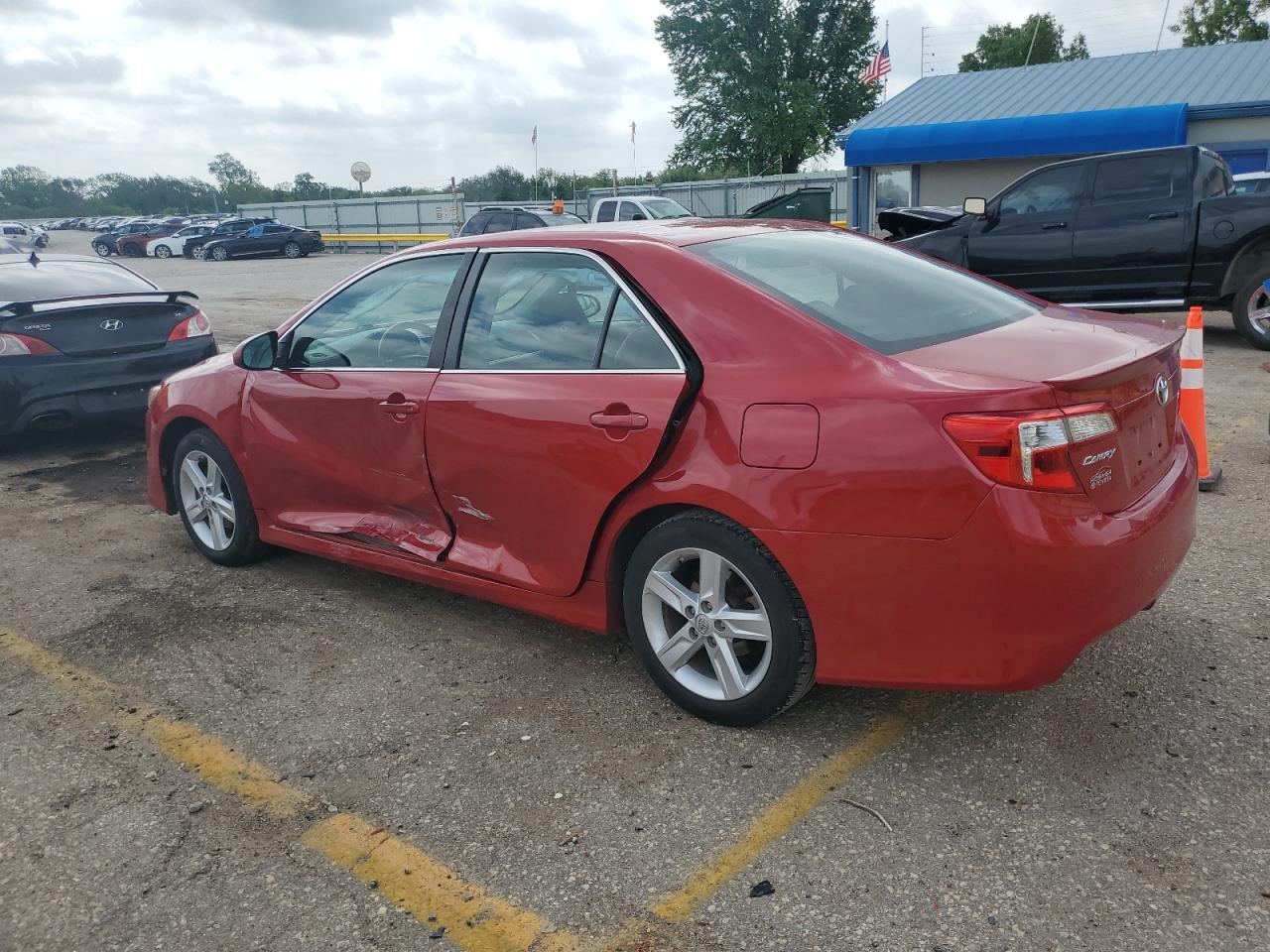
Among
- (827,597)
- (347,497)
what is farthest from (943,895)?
(347,497)

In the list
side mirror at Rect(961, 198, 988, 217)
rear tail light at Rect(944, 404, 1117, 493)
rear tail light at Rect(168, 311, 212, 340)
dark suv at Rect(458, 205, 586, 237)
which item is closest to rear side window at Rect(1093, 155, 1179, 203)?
side mirror at Rect(961, 198, 988, 217)

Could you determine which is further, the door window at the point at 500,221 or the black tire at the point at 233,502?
the door window at the point at 500,221

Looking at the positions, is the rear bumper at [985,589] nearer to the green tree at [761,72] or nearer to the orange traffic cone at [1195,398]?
the orange traffic cone at [1195,398]

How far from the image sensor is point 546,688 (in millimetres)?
3596

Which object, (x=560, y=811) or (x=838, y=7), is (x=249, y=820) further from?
(x=838, y=7)

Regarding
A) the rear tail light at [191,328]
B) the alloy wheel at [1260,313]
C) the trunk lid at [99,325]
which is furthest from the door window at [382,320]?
the alloy wheel at [1260,313]

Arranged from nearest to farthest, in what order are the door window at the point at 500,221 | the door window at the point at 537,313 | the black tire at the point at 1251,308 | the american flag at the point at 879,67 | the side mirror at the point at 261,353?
the door window at the point at 537,313 < the side mirror at the point at 261,353 < the black tire at the point at 1251,308 < the door window at the point at 500,221 < the american flag at the point at 879,67

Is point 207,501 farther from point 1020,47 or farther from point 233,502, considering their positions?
point 1020,47

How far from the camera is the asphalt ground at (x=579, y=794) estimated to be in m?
2.42

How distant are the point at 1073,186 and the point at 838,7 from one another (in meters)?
45.1

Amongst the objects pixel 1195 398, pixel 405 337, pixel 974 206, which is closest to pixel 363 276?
pixel 405 337

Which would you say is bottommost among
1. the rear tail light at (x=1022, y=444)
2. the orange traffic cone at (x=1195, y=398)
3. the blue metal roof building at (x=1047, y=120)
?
the orange traffic cone at (x=1195, y=398)

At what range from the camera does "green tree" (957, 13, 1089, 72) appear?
5197 cm

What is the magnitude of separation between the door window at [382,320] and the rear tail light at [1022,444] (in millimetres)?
2101
